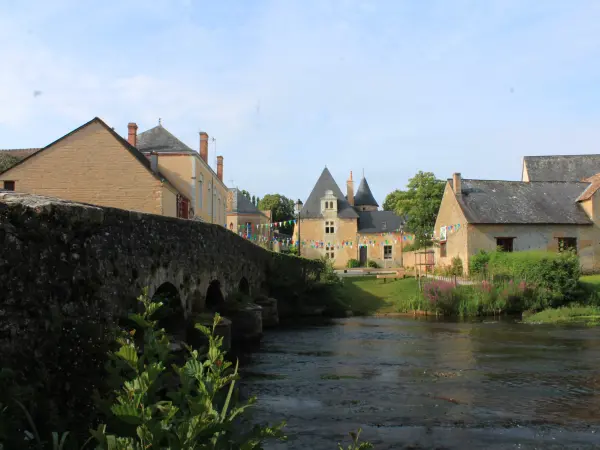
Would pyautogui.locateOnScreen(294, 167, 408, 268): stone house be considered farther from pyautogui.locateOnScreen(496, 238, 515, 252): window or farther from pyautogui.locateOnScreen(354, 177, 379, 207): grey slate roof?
pyautogui.locateOnScreen(496, 238, 515, 252): window

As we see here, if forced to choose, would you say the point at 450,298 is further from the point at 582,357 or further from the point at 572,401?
the point at 572,401

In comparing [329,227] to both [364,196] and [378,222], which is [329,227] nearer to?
[378,222]

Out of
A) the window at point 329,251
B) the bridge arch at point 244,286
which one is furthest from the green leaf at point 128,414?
the window at point 329,251

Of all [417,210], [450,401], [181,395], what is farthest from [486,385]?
[417,210]

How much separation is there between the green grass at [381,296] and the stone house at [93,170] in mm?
9068

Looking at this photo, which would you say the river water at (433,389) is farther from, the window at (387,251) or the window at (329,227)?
the window at (329,227)

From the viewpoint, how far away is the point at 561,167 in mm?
41531

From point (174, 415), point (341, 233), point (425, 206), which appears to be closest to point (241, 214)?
point (341, 233)

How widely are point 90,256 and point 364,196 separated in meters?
62.9

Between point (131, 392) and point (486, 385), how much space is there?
7243mm

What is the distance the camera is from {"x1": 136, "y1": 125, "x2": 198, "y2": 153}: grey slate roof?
2848cm

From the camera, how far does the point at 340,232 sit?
5316 cm

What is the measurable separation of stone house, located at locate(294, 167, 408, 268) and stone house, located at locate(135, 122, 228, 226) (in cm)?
2064

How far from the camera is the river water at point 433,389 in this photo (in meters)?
6.13
